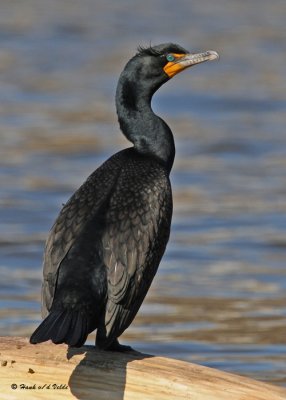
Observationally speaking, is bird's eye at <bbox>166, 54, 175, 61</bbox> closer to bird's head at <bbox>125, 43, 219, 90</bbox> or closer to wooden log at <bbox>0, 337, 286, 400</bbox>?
bird's head at <bbox>125, 43, 219, 90</bbox>

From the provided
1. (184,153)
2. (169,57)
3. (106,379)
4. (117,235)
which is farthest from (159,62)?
(184,153)

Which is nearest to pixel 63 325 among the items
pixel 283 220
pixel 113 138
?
pixel 283 220

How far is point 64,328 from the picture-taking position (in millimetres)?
6293

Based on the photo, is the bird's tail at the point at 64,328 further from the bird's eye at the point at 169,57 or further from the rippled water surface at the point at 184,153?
the rippled water surface at the point at 184,153

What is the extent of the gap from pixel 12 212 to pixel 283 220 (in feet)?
8.64

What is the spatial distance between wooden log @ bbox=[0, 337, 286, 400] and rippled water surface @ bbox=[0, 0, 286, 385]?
7.22 ft

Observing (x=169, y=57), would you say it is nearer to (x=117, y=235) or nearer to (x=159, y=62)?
(x=159, y=62)

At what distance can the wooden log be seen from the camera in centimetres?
648

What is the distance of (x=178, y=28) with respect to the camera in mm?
21844

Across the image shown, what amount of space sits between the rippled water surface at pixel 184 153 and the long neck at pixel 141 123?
1930mm

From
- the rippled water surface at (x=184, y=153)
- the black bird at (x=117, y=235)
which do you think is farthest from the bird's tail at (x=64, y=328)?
the rippled water surface at (x=184, y=153)

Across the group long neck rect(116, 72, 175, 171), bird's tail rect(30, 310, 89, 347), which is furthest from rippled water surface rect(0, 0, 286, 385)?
bird's tail rect(30, 310, 89, 347)

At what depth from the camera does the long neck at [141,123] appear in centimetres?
785

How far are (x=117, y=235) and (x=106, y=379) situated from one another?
819mm
